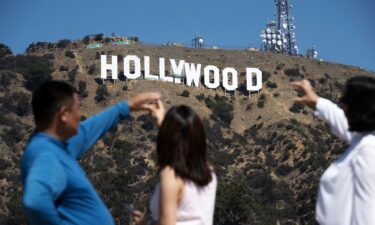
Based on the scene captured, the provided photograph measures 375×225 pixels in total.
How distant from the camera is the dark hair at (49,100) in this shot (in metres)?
4.29

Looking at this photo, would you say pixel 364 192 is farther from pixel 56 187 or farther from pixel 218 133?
pixel 218 133

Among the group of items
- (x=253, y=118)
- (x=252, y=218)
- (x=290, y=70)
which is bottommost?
(x=252, y=218)

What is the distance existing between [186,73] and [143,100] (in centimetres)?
6898

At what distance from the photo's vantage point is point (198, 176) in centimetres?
416

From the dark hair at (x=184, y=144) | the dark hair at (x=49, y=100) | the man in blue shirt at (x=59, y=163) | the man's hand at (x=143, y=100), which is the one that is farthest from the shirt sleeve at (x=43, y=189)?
the man's hand at (x=143, y=100)

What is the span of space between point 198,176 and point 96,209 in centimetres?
61

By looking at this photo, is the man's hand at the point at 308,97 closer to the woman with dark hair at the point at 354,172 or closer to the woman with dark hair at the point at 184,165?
the woman with dark hair at the point at 354,172

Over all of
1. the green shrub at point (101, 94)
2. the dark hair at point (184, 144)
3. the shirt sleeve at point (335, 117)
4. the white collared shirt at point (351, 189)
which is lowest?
the white collared shirt at point (351, 189)

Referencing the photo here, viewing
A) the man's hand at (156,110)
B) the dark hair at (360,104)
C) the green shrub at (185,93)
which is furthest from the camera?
the green shrub at (185,93)

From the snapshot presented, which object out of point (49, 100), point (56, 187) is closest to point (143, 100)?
point (49, 100)

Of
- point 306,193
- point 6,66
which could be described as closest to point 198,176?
point 306,193

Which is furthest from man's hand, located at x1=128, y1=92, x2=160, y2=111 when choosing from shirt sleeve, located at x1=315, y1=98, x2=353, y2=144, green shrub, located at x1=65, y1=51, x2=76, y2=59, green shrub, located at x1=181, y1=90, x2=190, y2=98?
green shrub, located at x1=65, y1=51, x2=76, y2=59

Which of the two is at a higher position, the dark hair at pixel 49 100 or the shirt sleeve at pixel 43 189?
the dark hair at pixel 49 100

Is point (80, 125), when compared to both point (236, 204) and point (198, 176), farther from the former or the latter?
point (236, 204)
